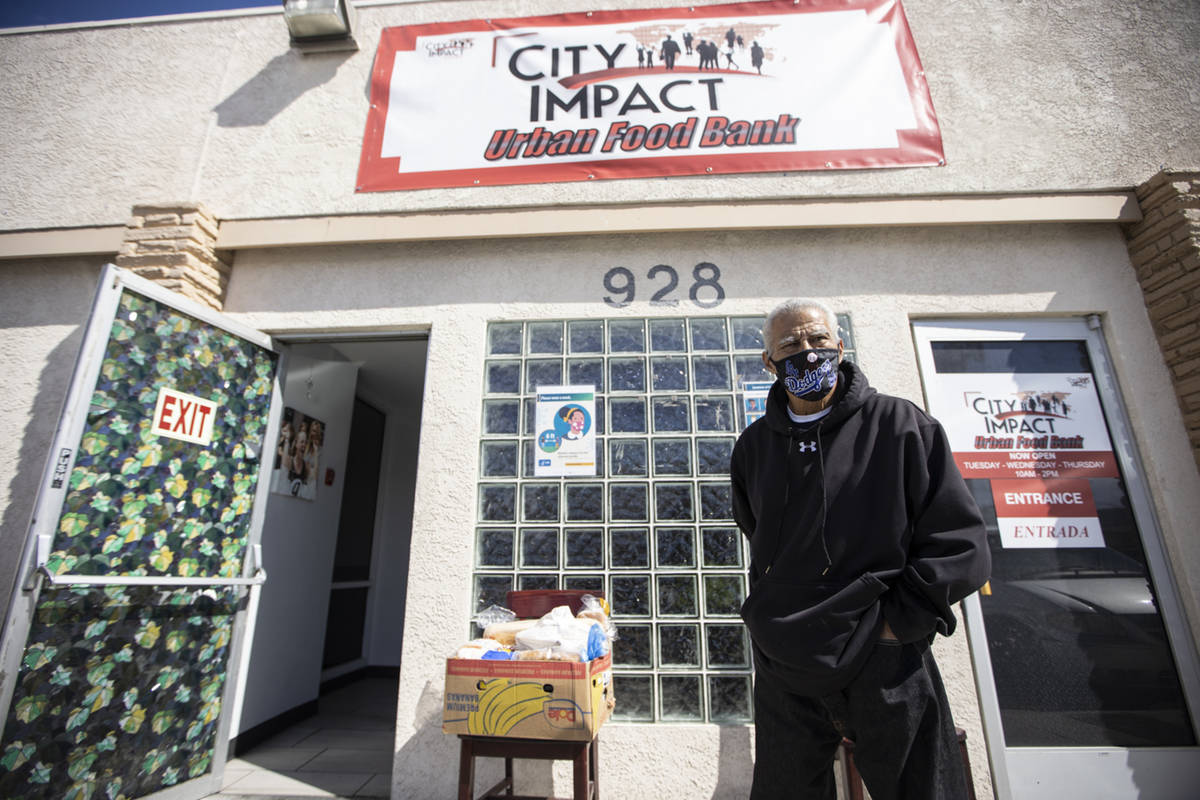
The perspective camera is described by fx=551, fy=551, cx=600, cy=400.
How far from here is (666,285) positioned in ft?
11.2

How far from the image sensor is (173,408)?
2.92 m

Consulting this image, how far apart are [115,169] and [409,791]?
4.55 meters

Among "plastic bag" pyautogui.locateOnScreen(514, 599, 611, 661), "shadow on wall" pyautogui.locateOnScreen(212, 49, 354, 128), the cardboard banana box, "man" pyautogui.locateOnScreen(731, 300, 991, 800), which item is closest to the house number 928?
"man" pyautogui.locateOnScreen(731, 300, 991, 800)

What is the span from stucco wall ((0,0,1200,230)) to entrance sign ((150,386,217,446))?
4.69 ft

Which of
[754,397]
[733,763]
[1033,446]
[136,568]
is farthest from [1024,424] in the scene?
[136,568]

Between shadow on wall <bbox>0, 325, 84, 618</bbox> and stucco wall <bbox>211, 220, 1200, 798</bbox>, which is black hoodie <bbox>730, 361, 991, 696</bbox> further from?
shadow on wall <bbox>0, 325, 84, 618</bbox>

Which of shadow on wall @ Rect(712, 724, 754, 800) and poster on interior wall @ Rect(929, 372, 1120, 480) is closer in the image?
shadow on wall @ Rect(712, 724, 754, 800)

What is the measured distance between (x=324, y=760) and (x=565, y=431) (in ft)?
8.52

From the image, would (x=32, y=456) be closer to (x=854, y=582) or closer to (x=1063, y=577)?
(x=854, y=582)

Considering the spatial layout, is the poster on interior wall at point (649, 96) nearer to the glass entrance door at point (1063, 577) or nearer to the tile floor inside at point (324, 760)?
the glass entrance door at point (1063, 577)

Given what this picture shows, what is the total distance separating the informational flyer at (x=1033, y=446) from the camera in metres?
2.96

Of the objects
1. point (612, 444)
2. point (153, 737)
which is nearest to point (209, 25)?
point (612, 444)

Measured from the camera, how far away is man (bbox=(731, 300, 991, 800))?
1.45m

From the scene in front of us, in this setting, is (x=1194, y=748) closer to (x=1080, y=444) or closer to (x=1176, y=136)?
(x=1080, y=444)
